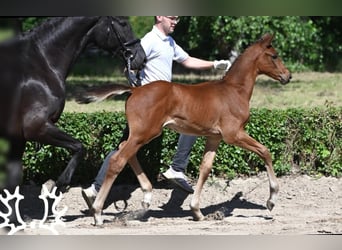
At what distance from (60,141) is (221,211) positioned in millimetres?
1652

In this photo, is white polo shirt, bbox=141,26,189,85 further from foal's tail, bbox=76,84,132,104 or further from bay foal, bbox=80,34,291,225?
foal's tail, bbox=76,84,132,104

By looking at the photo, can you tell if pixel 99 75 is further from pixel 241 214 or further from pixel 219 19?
pixel 241 214

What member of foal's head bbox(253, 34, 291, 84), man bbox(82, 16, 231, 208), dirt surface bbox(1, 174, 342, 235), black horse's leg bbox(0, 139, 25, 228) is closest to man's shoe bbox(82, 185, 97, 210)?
man bbox(82, 16, 231, 208)

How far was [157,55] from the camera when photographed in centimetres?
705

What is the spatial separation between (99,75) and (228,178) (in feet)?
32.2

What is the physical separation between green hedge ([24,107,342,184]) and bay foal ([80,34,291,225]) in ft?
3.81

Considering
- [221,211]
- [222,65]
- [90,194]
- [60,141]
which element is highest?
[222,65]

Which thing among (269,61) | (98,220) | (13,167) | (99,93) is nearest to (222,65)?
(269,61)

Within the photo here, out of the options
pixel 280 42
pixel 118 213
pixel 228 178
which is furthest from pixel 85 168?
pixel 280 42

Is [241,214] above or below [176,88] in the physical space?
below

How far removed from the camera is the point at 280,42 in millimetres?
15781

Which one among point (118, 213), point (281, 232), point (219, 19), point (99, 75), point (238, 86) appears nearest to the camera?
point (281, 232)

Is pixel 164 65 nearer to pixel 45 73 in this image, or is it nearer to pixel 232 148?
pixel 45 73

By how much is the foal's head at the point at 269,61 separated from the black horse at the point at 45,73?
41.2 inches
